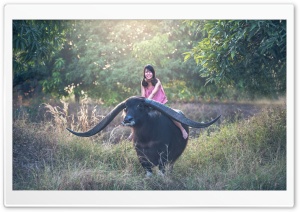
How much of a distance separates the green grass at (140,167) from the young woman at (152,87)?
2.20 feet

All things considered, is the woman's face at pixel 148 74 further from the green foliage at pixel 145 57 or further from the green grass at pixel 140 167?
the green grass at pixel 140 167

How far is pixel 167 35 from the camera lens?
28.0ft

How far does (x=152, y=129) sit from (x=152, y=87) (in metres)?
0.66

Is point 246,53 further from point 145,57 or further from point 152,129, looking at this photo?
point 152,129

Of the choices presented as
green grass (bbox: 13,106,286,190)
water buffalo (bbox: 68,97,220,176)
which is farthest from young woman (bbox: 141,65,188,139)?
green grass (bbox: 13,106,286,190)

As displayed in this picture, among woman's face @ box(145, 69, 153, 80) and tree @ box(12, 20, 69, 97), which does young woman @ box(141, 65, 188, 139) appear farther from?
tree @ box(12, 20, 69, 97)

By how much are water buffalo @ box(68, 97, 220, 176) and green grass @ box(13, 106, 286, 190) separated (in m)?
0.22

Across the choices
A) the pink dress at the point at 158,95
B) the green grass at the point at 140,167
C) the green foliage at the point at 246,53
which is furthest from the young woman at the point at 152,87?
the green foliage at the point at 246,53

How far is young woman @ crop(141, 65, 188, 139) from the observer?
24.3 ft

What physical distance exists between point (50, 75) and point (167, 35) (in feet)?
6.79

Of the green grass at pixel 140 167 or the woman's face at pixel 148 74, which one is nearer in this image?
the green grass at pixel 140 167

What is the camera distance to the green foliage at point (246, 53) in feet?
24.2
